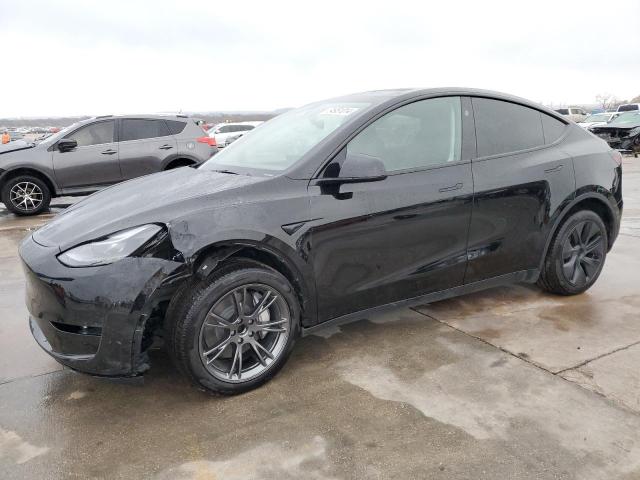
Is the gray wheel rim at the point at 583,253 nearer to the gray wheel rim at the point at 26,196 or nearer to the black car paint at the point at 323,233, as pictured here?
the black car paint at the point at 323,233

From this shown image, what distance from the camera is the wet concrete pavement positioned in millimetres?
2152

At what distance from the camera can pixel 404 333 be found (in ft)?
11.1

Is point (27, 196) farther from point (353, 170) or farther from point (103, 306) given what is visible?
point (353, 170)

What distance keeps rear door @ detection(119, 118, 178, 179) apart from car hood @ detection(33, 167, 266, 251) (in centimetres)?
591

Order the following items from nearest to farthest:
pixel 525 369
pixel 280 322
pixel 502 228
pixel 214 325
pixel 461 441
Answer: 1. pixel 461 441
2. pixel 214 325
3. pixel 280 322
4. pixel 525 369
5. pixel 502 228

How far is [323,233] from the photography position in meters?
2.77

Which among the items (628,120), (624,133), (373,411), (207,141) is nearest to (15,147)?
(207,141)

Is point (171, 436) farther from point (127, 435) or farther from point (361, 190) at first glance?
point (361, 190)

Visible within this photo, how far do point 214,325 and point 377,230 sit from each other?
3.45 feet

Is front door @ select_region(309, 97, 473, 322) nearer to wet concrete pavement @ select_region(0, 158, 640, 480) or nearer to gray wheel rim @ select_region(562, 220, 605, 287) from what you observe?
wet concrete pavement @ select_region(0, 158, 640, 480)

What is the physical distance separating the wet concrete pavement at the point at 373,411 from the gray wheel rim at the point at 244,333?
168 mm

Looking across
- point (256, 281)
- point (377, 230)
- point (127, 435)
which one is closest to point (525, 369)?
point (377, 230)

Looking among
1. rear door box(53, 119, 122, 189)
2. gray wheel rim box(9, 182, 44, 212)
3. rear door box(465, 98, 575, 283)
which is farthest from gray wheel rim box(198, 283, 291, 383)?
gray wheel rim box(9, 182, 44, 212)

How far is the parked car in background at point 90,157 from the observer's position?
8.40 m
